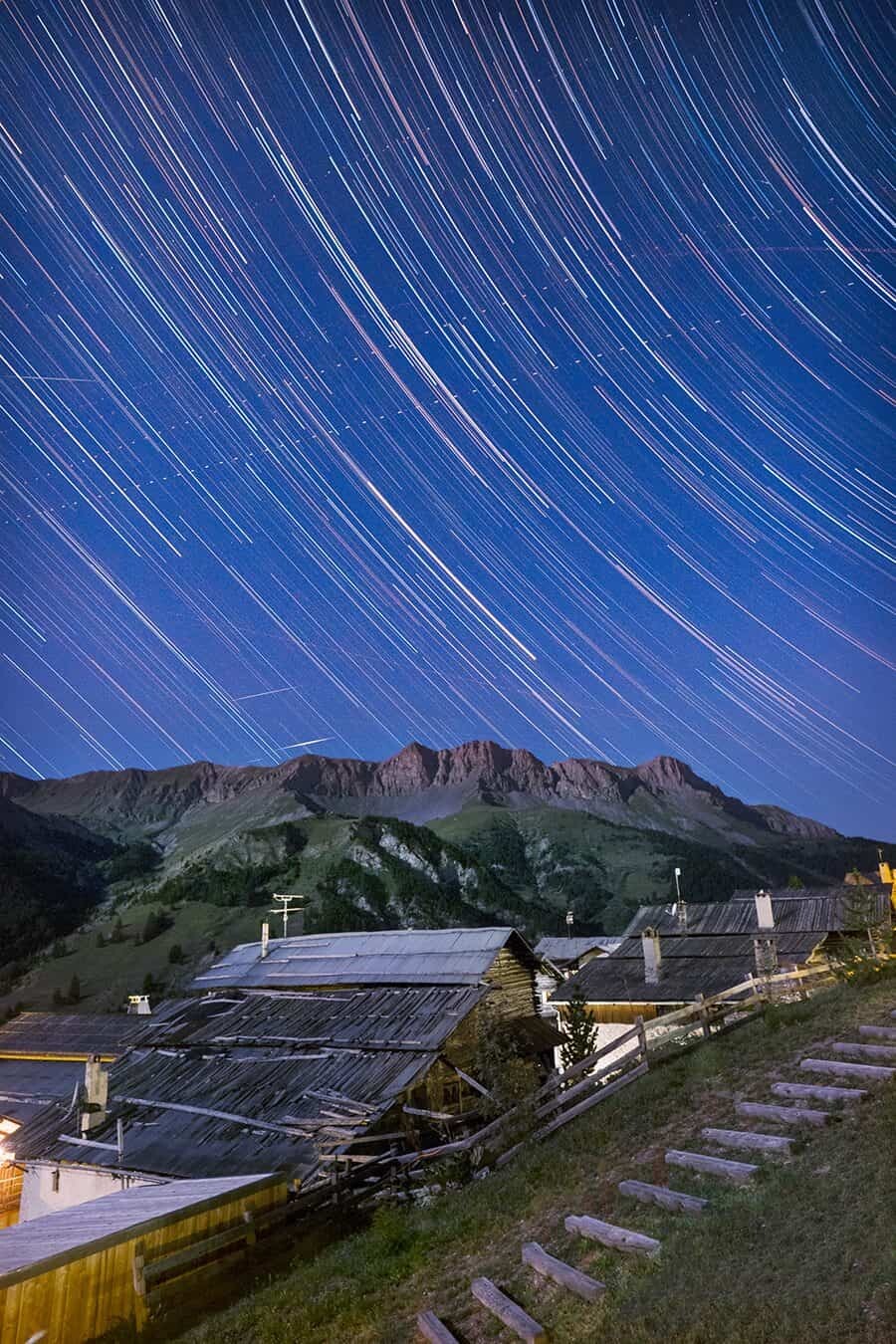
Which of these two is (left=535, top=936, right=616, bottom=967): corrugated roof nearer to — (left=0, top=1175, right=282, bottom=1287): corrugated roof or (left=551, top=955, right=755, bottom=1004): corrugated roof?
(left=551, top=955, right=755, bottom=1004): corrugated roof

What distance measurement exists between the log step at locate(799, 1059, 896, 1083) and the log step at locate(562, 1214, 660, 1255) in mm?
4883

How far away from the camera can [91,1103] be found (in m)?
22.7

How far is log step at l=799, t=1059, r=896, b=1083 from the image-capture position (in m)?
11.5

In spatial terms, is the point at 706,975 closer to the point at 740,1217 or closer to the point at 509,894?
the point at 740,1217

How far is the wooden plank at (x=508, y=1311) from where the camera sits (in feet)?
23.4

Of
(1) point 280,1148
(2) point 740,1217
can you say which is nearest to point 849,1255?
(2) point 740,1217

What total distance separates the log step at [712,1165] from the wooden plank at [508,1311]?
3109mm

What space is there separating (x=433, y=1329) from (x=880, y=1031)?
921cm

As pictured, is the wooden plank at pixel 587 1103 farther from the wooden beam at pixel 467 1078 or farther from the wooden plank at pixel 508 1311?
the wooden beam at pixel 467 1078

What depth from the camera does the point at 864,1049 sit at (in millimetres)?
12766

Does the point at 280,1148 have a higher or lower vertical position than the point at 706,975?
lower

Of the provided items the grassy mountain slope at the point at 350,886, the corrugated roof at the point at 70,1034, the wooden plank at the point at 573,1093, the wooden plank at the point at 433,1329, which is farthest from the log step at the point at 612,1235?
the grassy mountain slope at the point at 350,886

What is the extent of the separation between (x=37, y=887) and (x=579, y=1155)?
153m

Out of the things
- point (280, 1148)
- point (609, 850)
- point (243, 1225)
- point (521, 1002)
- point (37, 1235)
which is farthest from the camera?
point (609, 850)
